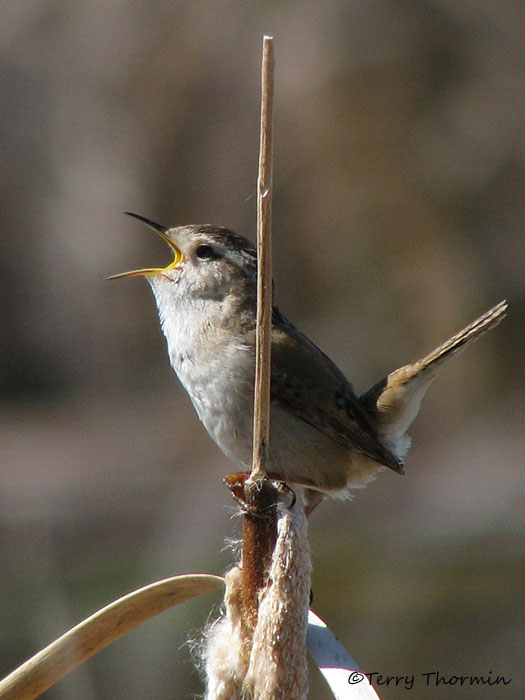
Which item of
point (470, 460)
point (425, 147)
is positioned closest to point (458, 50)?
point (425, 147)

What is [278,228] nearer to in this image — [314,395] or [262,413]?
[314,395]

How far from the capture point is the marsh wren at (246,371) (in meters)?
A: 2.46

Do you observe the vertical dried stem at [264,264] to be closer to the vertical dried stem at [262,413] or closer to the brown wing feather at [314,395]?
the vertical dried stem at [262,413]

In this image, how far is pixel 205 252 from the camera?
8.82 ft

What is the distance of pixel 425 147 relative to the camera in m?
6.84

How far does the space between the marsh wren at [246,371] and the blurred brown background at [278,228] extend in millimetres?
3370

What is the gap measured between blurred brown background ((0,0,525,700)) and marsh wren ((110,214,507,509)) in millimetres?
3370

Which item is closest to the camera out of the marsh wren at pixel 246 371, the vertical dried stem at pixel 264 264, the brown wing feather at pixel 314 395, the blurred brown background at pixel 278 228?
the vertical dried stem at pixel 264 264

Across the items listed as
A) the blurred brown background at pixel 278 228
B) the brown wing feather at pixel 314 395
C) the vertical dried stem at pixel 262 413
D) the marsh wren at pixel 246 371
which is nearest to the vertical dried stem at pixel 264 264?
the vertical dried stem at pixel 262 413

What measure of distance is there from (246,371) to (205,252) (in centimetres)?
44

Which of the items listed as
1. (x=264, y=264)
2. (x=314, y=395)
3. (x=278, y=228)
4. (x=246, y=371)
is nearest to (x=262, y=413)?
(x=264, y=264)

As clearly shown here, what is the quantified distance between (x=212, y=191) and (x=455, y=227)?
1.90 m

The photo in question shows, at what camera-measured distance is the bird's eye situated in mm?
2680

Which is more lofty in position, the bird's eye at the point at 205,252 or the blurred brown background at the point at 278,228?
the bird's eye at the point at 205,252
